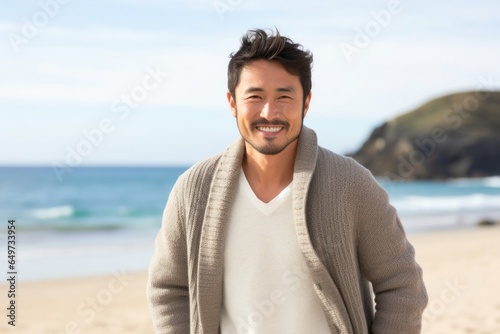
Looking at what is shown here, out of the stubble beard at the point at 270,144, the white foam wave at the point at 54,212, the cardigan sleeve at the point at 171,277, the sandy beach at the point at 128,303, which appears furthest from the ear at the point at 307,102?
the white foam wave at the point at 54,212

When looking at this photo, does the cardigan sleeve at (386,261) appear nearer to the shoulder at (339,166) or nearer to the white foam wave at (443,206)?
the shoulder at (339,166)

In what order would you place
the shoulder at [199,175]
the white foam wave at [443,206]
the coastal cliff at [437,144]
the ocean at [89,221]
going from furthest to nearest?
the coastal cliff at [437,144], the white foam wave at [443,206], the ocean at [89,221], the shoulder at [199,175]

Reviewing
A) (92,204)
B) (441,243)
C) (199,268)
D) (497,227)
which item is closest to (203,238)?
(199,268)

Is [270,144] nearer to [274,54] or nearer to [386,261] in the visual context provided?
[274,54]

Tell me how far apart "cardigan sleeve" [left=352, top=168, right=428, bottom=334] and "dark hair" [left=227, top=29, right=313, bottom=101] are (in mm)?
389

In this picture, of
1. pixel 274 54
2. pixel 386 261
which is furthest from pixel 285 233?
pixel 274 54

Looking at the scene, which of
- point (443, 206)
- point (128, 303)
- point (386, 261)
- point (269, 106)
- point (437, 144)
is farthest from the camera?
point (437, 144)

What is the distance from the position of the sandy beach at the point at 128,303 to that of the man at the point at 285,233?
4.40 m

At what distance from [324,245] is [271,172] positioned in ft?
1.01

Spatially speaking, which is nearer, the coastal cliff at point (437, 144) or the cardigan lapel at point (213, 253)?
the cardigan lapel at point (213, 253)

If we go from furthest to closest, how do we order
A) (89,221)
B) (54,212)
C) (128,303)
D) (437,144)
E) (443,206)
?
(437,144)
(443,206)
(54,212)
(89,221)
(128,303)

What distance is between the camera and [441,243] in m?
13.3

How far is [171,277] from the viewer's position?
2660 mm

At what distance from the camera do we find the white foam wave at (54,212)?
74.0 feet
